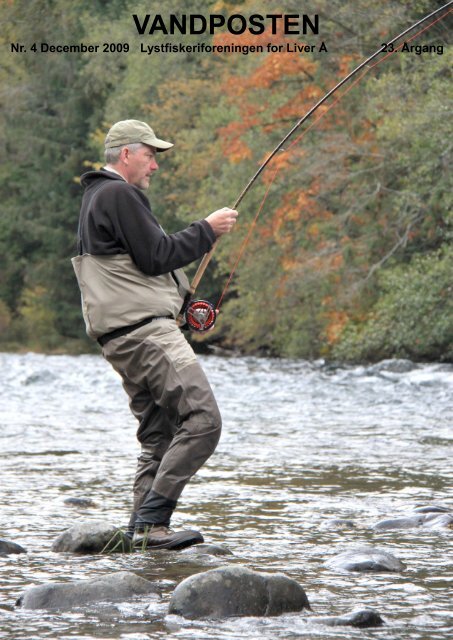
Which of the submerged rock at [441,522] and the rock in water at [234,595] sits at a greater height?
the rock in water at [234,595]

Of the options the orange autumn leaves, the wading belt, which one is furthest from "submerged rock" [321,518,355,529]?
the orange autumn leaves

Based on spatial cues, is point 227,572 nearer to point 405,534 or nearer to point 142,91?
point 405,534

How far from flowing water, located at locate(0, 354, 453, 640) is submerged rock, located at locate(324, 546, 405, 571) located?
2.1 inches

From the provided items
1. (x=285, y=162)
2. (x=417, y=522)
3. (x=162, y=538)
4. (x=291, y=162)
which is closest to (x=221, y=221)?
(x=162, y=538)

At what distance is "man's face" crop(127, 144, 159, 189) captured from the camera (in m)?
5.55

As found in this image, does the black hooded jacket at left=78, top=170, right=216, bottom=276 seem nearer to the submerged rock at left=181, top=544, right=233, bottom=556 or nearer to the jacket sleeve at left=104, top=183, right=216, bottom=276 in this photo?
the jacket sleeve at left=104, top=183, right=216, bottom=276

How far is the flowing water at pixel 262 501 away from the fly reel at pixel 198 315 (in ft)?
2.88

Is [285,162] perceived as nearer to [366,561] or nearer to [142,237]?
[142,237]

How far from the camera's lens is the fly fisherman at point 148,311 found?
532 cm

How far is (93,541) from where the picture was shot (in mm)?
5363

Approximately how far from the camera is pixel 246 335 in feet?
95.5

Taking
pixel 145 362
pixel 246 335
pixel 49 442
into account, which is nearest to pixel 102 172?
pixel 145 362

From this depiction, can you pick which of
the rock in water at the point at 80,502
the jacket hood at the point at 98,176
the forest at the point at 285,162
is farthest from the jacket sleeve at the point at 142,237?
the forest at the point at 285,162

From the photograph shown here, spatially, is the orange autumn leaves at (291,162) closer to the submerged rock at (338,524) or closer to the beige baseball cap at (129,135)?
the submerged rock at (338,524)
